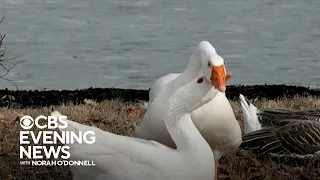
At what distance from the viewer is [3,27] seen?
39.2ft

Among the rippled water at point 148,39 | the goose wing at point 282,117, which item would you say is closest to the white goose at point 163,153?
the goose wing at point 282,117

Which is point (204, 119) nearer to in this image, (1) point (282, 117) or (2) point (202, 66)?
(2) point (202, 66)

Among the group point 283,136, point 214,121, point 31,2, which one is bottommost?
point 31,2

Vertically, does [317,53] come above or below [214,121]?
below

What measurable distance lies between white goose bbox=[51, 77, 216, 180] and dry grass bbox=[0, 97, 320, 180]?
787 mm

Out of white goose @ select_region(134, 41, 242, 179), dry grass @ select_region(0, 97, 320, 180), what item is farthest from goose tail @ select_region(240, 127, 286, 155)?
white goose @ select_region(134, 41, 242, 179)

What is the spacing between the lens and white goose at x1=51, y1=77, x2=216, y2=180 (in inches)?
177

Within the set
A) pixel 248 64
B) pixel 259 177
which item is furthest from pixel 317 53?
pixel 259 177

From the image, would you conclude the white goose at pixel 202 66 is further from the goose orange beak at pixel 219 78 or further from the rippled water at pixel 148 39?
the rippled water at pixel 148 39

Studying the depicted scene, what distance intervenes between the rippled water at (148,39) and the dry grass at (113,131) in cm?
198

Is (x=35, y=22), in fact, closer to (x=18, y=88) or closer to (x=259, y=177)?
(x=18, y=88)

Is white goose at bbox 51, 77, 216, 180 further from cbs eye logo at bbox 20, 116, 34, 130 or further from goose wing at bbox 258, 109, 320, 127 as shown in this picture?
cbs eye logo at bbox 20, 116, 34, 130

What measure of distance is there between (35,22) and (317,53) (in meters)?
4.29

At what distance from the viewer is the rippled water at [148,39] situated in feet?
32.6
